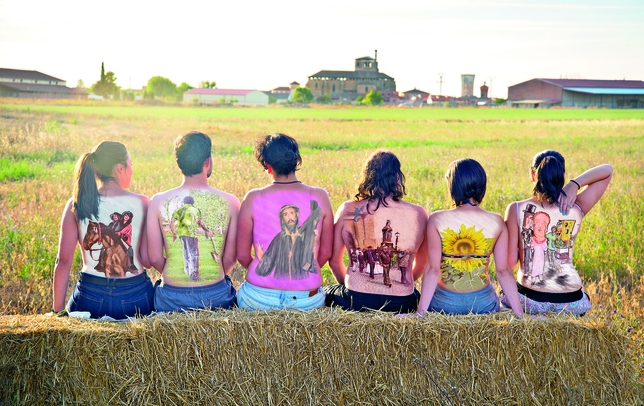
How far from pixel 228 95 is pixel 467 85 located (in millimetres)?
62060

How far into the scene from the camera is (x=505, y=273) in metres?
4.55

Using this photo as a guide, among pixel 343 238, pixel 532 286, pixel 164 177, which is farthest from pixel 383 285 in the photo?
pixel 164 177

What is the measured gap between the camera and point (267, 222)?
4.58 m

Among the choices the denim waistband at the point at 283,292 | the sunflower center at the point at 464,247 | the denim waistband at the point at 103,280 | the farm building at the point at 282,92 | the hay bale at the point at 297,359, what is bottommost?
the hay bale at the point at 297,359

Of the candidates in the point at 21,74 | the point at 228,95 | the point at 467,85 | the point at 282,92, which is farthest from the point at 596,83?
the point at 282,92

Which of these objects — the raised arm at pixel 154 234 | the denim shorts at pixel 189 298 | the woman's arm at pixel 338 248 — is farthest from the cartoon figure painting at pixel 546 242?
the raised arm at pixel 154 234

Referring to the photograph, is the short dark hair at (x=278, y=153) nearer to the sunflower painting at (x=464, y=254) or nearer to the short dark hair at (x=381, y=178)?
the short dark hair at (x=381, y=178)

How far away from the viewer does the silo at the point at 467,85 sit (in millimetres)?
Answer: 152837

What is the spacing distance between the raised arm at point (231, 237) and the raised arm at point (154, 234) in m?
0.46

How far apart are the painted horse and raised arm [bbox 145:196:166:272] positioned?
195 millimetres

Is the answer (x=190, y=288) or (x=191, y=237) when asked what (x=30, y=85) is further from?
(x=190, y=288)

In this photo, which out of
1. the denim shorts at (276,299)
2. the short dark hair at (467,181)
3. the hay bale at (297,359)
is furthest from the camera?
the short dark hair at (467,181)

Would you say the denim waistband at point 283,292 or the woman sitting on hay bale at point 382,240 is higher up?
the woman sitting on hay bale at point 382,240

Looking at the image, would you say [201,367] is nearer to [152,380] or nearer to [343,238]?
[152,380]
